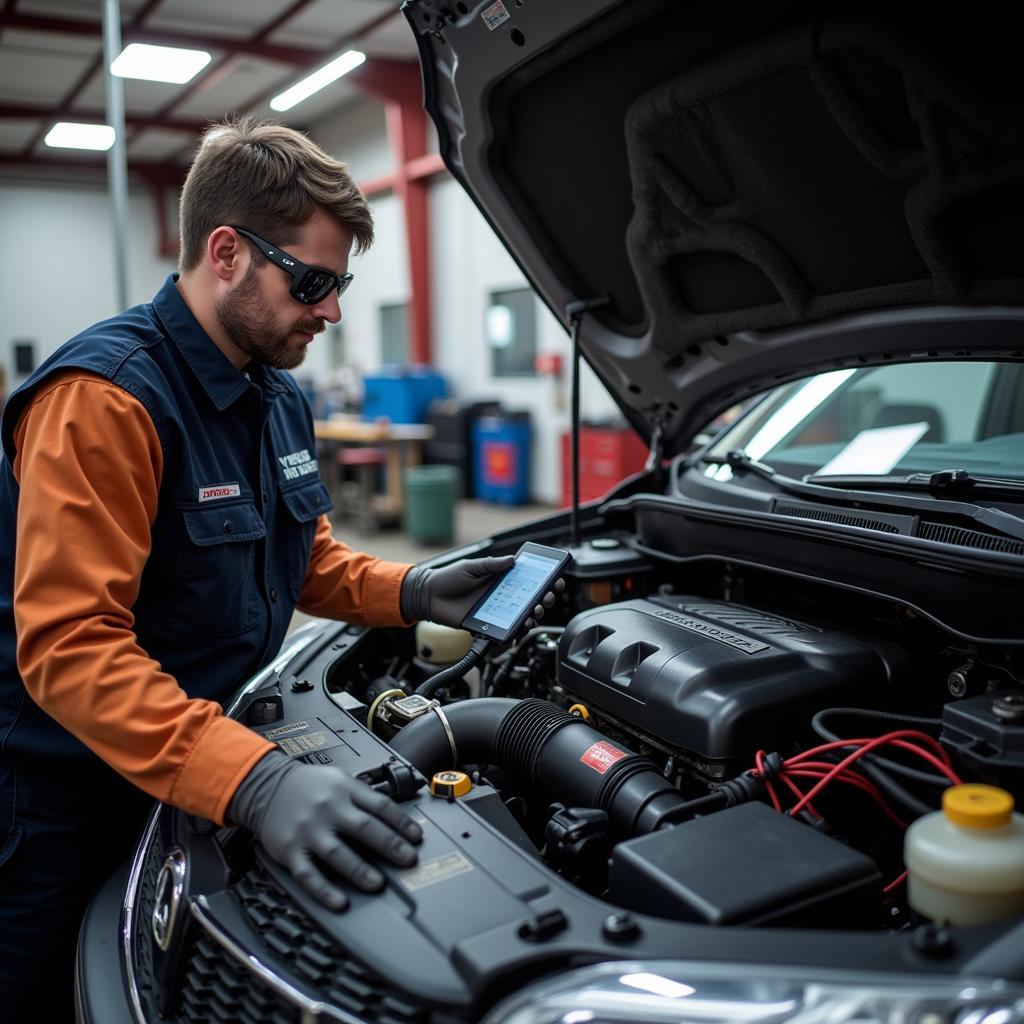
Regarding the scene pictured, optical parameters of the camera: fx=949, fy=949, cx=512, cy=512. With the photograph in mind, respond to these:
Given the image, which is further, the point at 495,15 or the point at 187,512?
the point at 495,15

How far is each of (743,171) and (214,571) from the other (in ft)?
3.51

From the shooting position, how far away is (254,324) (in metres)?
1.49

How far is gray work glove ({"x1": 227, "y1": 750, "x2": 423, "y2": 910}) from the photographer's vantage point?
1007 mm

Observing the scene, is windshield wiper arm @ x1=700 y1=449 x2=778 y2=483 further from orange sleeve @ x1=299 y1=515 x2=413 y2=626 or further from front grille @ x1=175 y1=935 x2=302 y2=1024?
front grille @ x1=175 y1=935 x2=302 y2=1024

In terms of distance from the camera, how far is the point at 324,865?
3.44 ft

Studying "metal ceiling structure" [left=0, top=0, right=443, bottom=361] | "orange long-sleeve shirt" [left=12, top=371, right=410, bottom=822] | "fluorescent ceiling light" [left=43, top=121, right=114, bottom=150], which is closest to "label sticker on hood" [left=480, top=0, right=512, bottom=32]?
"orange long-sleeve shirt" [left=12, top=371, right=410, bottom=822]

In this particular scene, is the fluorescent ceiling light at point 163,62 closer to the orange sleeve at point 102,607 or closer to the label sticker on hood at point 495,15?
the label sticker on hood at point 495,15

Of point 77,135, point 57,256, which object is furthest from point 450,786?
point 57,256

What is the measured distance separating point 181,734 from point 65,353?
59 centimetres

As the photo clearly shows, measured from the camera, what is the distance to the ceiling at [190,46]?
7.93 meters

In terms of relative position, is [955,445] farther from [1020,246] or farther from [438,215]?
[438,215]

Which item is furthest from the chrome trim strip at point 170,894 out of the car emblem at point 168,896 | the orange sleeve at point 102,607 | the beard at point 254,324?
the beard at point 254,324

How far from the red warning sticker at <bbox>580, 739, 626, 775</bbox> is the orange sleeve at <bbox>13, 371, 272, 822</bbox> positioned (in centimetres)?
44

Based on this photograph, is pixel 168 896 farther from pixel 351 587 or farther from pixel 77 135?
pixel 77 135
